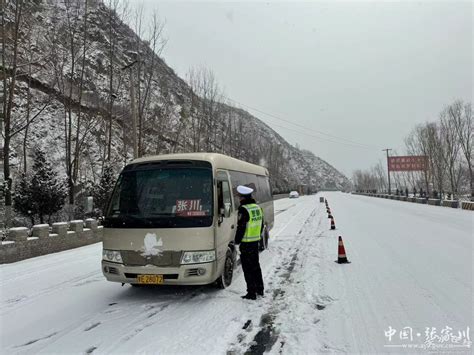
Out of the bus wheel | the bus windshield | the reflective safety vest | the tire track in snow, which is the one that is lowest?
the tire track in snow

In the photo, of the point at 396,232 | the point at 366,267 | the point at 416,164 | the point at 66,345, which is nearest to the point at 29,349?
the point at 66,345

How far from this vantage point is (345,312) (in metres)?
5.14

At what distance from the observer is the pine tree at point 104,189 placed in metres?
18.9

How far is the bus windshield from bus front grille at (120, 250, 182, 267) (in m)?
0.47

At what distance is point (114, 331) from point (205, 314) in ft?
4.50

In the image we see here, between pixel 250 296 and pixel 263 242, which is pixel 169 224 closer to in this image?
pixel 250 296

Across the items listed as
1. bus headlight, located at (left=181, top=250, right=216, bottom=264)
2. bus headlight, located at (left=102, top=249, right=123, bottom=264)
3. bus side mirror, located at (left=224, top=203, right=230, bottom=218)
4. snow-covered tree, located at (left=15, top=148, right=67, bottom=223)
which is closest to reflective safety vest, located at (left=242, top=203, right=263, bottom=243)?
bus side mirror, located at (left=224, top=203, right=230, bottom=218)

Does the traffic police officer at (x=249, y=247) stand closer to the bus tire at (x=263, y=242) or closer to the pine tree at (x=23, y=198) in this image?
the bus tire at (x=263, y=242)

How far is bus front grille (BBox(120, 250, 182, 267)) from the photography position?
5609mm

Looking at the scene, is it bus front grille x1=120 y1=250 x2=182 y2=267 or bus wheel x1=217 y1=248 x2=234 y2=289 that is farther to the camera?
bus wheel x1=217 y1=248 x2=234 y2=289

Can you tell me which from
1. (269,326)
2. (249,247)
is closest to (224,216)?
(249,247)

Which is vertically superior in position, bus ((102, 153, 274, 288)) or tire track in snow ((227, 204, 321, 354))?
bus ((102, 153, 274, 288))

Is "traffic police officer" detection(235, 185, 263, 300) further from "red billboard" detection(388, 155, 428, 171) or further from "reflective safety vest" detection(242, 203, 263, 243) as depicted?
"red billboard" detection(388, 155, 428, 171)

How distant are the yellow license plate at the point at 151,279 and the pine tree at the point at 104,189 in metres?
14.2
